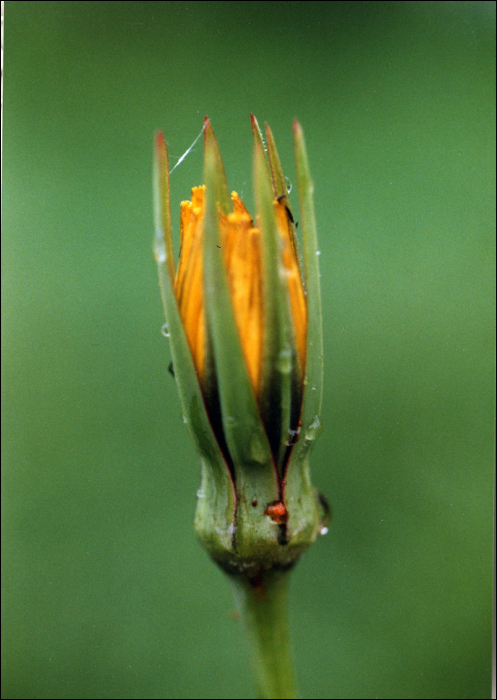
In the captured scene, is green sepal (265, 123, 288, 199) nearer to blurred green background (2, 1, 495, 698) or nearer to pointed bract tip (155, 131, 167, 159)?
pointed bract tip (155, 131, 167, 159)

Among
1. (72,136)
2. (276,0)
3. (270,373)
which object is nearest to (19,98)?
(72,136)

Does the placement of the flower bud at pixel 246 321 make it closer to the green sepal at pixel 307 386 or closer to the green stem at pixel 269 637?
the green sepal at pixel 307 386

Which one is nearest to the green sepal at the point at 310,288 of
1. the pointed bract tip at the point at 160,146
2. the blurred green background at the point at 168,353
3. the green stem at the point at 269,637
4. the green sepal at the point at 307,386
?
the green sepal at the point at 307,386

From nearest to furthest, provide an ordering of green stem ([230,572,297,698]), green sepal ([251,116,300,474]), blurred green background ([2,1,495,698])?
green sepal ([251,116,300,474]) → green stem ([230,572,297,698]) → blurred green background ([2,1,495,698])

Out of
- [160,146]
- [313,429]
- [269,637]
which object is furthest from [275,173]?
A: [269,637]

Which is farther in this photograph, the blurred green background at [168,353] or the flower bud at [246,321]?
the blurred green background at [168,353]

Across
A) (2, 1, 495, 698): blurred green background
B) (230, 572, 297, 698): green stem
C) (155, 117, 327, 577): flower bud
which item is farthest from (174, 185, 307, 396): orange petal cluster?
(2, 1, 495, 698): blurred green background
